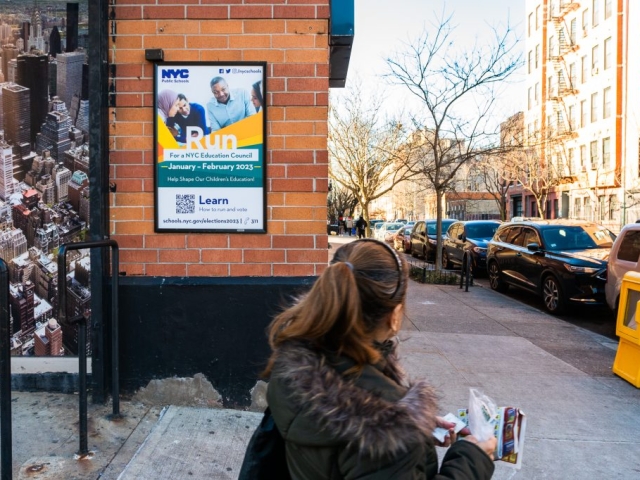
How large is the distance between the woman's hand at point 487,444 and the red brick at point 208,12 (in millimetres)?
3435

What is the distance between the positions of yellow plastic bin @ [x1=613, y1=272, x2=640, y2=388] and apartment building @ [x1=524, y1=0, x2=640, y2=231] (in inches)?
1023

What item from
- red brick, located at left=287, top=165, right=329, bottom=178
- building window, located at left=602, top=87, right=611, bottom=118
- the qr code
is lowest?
the qr code

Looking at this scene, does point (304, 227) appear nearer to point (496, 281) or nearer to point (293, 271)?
point (293, 271)

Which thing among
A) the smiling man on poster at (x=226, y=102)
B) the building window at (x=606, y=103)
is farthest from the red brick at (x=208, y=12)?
the building window at (x=606, y=103)

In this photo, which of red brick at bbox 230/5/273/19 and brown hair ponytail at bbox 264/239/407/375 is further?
red brick at bbox 230/5/273/19

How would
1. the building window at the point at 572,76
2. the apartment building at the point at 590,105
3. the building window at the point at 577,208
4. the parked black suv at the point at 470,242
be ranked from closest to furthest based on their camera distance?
the parked black suv at the point at 470,242 → the apartment building at the point at 590,105 → the building window at the point at 577,208 → the building window at the point at 572,76

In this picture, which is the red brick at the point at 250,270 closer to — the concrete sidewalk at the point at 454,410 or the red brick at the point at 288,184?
the red brick at the point at 288,184

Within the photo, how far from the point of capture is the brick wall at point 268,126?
4.02 m

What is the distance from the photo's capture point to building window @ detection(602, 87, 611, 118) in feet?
122

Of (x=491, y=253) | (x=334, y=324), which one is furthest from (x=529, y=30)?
(x=334, y=324)

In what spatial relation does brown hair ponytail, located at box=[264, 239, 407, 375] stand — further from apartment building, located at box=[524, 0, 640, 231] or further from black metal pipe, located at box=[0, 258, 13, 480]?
apartment building, located at box=[524, 0, 640, 231]

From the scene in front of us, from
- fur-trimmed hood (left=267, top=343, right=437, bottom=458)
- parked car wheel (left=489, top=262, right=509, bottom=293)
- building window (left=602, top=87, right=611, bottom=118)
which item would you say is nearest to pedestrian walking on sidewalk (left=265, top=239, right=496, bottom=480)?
fur-trimmed hood (left=267, top=343, right=437, bottom=458)

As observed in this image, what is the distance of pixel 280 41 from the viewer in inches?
159

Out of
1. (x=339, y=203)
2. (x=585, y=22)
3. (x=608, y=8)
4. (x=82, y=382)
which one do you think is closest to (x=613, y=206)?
(x=608, y=8)
